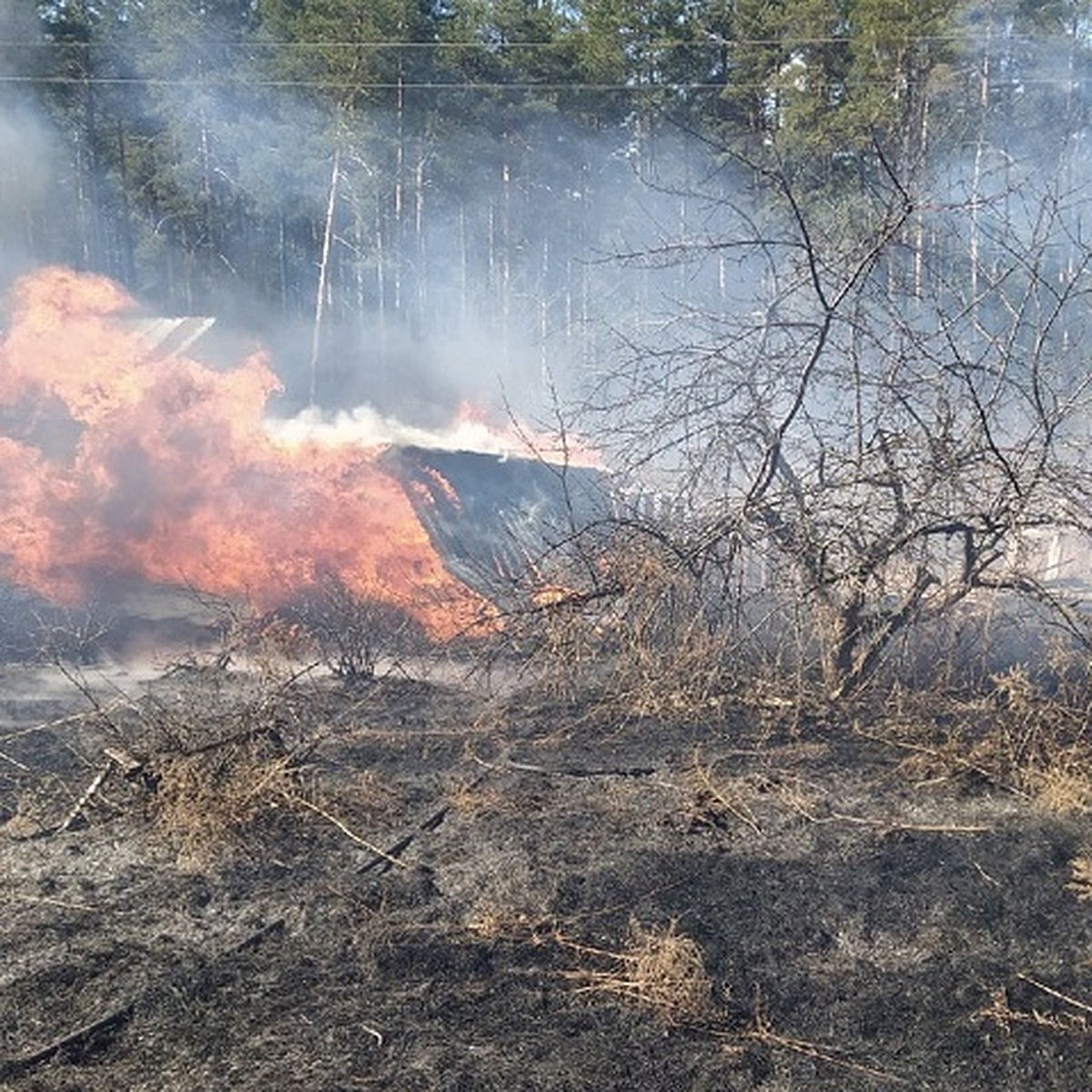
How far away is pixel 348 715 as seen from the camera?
843cm

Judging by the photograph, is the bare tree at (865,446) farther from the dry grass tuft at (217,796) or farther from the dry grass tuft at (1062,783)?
the dry grass tuft at (217,796)

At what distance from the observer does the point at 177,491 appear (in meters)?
13.9

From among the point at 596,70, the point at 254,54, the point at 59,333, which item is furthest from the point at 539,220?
the point at 59,333

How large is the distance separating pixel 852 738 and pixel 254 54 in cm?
2623

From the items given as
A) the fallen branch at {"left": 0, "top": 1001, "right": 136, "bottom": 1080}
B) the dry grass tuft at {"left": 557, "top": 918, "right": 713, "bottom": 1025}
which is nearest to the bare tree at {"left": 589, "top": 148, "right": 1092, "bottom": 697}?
the dry grass tuft at {"left": 557, "top": 918, "right": 713, "bottom": 1025}

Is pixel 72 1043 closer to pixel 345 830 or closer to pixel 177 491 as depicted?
pixel 345 830

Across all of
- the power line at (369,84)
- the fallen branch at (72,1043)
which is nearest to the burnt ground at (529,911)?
the fallen branch at (72,1043)

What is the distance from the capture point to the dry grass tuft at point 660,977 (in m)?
4.39

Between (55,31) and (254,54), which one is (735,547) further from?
(55,31)

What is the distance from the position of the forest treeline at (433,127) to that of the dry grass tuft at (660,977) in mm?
17751

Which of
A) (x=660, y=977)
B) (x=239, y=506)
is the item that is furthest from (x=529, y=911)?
(x=239, y=506)

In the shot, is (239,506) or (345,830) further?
(239,506)

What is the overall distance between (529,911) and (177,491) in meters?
9.86

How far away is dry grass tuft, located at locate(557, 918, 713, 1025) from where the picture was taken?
4395 millimetres
